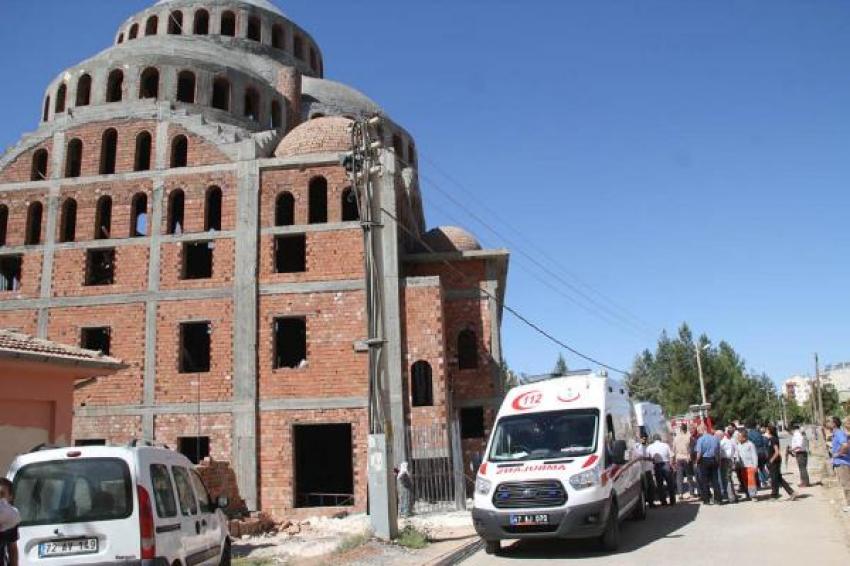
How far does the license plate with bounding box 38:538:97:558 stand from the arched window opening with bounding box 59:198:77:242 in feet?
64.8

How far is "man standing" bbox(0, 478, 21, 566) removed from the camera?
248 inches

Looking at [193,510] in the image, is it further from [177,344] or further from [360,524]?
[177,344]

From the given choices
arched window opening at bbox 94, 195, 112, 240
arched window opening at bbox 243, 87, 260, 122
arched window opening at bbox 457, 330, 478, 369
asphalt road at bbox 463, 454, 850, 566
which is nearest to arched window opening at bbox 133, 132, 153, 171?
arched window opening at bbox 94, 195, 112, 240

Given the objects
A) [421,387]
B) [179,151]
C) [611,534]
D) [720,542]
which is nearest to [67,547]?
[611,534]

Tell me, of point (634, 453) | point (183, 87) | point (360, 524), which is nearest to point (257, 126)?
point (183, 87)

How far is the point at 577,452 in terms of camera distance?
10.3 meters

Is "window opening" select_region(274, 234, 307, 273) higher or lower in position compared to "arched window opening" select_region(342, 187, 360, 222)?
lower

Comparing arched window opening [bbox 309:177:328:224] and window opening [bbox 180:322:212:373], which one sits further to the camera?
window opening [bbox 180:322:212:373]

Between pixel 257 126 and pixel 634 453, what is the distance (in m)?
20.6

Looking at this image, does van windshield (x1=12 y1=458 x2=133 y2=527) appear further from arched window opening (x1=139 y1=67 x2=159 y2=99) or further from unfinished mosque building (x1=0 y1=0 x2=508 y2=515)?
arched window opening (x1=139 y1=67 x2=159 y2=99)

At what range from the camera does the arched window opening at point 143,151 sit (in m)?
24.6

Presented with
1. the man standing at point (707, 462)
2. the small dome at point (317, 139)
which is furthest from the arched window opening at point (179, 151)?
the man standing at point (707, 462)

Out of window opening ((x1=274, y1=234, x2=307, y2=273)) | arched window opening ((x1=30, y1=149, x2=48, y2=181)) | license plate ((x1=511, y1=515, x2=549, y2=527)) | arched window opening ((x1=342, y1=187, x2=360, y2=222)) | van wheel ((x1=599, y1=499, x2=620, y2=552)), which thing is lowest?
van wheel ((x1=599, y1=499, x2=620, y2=552))

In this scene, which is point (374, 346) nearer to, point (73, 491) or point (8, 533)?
point (73, 491)
